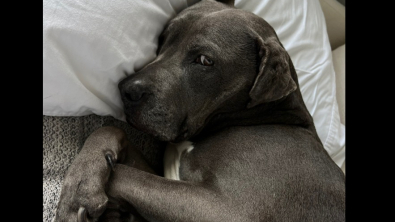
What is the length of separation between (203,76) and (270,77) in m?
0.28

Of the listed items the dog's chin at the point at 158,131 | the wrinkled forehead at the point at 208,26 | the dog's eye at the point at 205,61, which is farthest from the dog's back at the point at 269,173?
the wrinkled forehead at the point at 208,26

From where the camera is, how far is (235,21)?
1.66 m

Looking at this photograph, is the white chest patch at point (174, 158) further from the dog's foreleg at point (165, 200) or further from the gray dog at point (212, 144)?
the dog's foreleg at point (165, 200)

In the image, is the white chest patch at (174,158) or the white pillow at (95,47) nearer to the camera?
the white pillow at (95,47)

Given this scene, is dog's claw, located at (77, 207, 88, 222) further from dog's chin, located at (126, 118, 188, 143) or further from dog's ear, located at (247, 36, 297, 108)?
dog's ear, located at (247, 36, 297, 108)

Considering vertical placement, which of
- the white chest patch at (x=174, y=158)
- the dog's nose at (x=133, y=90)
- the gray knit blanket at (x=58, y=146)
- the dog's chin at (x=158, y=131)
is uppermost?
the dog's nose at (x=133, y=90)

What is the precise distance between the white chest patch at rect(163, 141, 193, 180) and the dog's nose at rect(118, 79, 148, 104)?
325 millimetres

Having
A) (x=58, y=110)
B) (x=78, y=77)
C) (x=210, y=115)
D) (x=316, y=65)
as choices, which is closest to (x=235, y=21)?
(x=210, y=115)

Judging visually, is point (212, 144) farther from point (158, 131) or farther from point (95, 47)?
point (95, 47)

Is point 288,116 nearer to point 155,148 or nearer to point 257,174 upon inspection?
point 257,174

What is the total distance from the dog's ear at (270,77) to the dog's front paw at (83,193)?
709 millimetres

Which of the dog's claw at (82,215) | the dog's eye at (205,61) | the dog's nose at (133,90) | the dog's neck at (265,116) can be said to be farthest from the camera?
the dog's neck at (265,116)

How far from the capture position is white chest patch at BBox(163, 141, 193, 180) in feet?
5.49

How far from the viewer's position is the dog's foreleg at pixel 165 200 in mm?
1375
